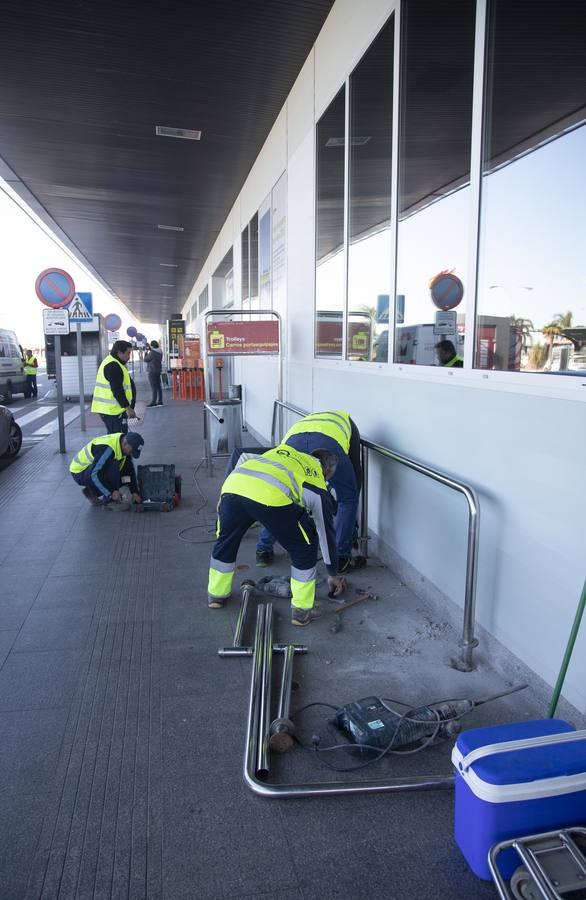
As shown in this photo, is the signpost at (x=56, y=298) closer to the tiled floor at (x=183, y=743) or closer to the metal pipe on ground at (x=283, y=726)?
the tiled floor at (x=183, y=743)

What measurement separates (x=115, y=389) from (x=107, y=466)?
153cm

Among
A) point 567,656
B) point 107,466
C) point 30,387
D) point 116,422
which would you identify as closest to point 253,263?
point 116,422

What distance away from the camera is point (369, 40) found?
441 cm

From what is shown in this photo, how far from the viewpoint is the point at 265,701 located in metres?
2.69

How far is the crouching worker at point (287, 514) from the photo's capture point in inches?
133

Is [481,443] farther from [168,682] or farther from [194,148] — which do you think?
[194,148]

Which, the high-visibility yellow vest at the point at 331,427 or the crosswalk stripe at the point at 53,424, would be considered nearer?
the high-visibility yellow vest at the point at 331,427

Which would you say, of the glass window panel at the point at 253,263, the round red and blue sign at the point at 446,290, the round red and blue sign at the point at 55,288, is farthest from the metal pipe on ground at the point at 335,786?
the glass window panel at the point at 253,263

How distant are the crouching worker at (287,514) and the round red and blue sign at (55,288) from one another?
6568 mm

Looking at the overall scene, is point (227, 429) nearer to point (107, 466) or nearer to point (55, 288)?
point (107, 466)

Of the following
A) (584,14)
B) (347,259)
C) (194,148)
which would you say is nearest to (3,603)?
(347,259)

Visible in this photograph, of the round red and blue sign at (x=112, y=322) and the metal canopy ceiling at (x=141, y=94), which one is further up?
the metal canopy ceiling at (x=141, y=94)

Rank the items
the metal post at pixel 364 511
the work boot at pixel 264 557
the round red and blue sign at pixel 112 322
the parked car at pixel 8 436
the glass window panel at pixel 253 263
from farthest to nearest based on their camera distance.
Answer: the round red and blue sign at pixel 112 322, the glass window panel at pixel 253 263, the parked car at pixel 8 436, the metal post at pixel 364 511, the work boot at pixel 264 557

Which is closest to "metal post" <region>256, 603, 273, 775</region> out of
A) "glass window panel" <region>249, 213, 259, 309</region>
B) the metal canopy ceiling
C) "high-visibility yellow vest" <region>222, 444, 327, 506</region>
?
"high-visibility yellow vest" <region>222, 444, 327, 506</region>
